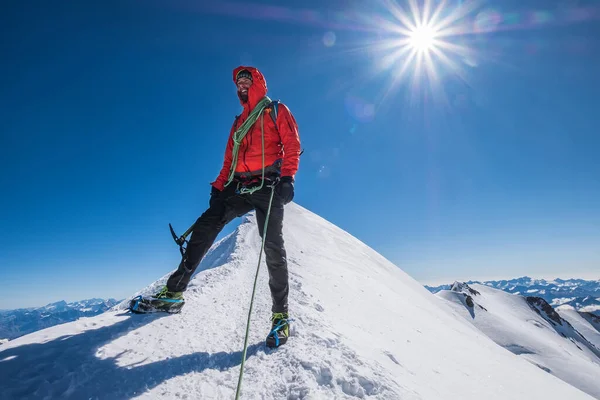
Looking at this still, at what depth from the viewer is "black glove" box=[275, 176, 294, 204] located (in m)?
3.86

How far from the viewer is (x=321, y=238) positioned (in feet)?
48.9

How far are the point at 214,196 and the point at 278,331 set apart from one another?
225 centimetres

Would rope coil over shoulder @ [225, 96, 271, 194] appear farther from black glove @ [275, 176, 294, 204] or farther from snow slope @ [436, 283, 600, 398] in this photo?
snow slope @ [436, 283, 600, 398]

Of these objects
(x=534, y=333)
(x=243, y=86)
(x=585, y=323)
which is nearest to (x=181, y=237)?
(x=243, y=86)

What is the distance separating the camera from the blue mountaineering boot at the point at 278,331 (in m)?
3.45

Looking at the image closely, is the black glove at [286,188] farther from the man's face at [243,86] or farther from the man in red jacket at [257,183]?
the man's face at [243,86]

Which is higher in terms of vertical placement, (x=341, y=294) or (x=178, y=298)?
(x=341, y=294)

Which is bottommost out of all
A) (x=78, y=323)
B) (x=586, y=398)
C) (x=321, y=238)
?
(x=586, y=398)

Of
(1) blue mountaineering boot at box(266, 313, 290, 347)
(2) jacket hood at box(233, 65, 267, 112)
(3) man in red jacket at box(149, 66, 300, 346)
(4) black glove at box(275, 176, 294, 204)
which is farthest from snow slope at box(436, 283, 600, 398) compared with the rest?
(2) jacket hood at box(233, 65, 267, 112)

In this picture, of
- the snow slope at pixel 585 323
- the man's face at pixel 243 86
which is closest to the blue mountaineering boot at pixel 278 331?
the man's face at pixel 243 86

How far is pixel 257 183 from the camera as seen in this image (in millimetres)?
4180

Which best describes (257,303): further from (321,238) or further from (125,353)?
(321,238)

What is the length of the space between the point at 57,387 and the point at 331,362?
2.56 meters

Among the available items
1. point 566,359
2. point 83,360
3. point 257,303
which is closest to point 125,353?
point 83,360
